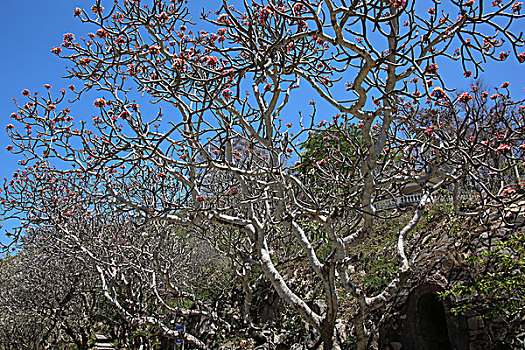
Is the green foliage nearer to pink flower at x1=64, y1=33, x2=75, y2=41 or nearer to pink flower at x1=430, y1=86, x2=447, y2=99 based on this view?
pink flower at x1=430, y1=86, x2=447, y2=99

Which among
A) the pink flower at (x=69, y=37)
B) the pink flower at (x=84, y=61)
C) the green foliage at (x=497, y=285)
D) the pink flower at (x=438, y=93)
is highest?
the pink flower at (x=69, y=37)

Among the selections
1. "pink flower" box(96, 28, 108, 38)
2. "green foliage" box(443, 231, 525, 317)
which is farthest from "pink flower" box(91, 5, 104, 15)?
"green foliage" box(443, 231, 525, 317)

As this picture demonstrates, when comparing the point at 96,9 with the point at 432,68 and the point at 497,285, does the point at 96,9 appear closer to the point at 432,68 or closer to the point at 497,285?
the point at 432,68

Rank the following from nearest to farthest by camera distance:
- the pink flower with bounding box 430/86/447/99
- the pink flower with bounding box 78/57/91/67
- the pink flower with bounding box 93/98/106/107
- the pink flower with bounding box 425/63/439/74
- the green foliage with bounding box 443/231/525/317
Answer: the pink flower with bounding box 430/86/447/99, the pink flower with bounding box 425/63/439/74, the pink flower with bounding box 93/98/106/107, the pink flower with bounding box 78/57/91/67, the green foliage with bounding box 443/231/525/317

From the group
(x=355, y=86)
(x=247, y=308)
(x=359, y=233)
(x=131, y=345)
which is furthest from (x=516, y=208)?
(x=131, y=345)

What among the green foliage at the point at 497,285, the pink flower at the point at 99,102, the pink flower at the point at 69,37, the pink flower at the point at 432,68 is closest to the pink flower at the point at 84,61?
the pink flower at the point at 69,37

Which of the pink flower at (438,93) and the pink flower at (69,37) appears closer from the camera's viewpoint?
the pink flower at (438,93)

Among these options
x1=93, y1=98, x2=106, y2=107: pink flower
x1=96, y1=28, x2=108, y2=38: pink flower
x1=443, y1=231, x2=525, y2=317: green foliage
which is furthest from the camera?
x1=443, y1=231, x2=525, y2=317: green foliage

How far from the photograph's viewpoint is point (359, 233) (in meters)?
5.22

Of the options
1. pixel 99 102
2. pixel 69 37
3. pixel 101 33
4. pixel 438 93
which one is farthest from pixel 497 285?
pixel 69 37

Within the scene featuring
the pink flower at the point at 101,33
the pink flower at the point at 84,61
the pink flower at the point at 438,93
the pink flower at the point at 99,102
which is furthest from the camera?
the pink flower at the point at 84,61

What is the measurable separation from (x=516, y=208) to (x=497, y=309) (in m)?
2.46

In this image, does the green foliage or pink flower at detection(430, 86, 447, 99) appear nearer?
pink flower at detection(430, 86, 447, 99)

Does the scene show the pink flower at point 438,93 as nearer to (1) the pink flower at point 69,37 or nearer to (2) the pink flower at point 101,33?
(2) the pink flower at point 101,33
